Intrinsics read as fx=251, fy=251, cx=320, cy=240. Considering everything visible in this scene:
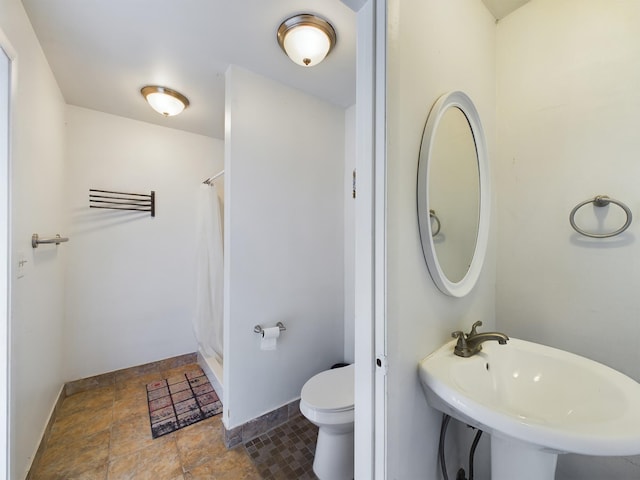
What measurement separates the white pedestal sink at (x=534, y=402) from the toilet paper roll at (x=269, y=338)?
3.46ft

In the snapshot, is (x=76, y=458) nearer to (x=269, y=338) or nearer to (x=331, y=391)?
(x=269, y=338)

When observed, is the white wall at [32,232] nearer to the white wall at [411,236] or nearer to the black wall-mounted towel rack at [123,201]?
the black wall-mounted towel rack at [123,201]

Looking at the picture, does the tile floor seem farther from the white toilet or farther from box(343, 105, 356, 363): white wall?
box(343, 105, 356, 363): white wall

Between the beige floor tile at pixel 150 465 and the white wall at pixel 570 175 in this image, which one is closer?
the white wall at pixel 570 175

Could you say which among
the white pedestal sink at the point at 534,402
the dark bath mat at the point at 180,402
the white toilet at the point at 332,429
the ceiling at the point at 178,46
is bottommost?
the dark bath mat at the point at 180,402

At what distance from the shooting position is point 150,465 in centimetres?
143

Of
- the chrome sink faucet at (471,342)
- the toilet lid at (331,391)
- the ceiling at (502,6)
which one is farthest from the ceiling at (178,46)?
the toilet lid at (331,391)

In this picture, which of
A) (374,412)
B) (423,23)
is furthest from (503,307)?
(423,23)

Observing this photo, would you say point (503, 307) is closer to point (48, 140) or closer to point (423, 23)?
point (423, 23)

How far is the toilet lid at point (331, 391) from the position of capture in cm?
133

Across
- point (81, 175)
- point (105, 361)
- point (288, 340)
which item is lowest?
point (105, 361)

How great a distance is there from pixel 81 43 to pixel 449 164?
2042mm

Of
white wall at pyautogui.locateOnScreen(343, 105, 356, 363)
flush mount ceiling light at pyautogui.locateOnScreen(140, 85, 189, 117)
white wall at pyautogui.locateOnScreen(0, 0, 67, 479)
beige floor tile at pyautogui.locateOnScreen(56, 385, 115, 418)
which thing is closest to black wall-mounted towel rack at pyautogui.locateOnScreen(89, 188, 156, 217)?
white wall at pyautogui.locateOnScreen(0, 0, 67, 479)

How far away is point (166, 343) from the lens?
2.48 metres
